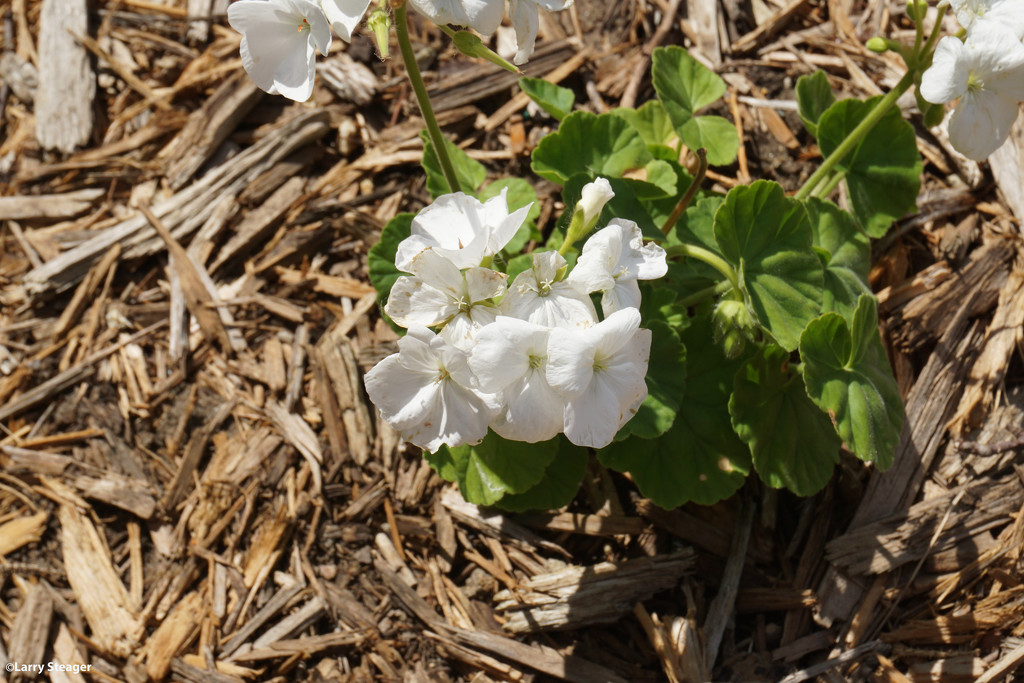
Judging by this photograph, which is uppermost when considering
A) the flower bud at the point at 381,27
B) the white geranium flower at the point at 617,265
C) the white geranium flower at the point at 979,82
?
the flower bud at the point at 381,27

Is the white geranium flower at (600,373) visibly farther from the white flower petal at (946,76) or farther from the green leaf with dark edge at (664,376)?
the white flower petal at (946,76)

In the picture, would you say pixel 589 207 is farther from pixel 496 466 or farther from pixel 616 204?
pixel 496 466

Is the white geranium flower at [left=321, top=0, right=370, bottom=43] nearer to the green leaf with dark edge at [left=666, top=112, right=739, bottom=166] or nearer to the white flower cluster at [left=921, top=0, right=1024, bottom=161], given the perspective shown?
the green leaf with dark edge at [left=666, top=112, right=739, bottom=166]

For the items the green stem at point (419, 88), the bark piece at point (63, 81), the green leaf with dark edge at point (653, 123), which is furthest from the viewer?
the bark piece at point (63, 81)

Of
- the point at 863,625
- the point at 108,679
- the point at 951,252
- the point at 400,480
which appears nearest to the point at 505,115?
the point at 400,480

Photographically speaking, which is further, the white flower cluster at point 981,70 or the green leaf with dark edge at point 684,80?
the green leaf with dark edge at point 684,80

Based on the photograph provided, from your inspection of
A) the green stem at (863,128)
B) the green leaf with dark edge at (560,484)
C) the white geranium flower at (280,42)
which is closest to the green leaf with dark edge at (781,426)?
the green leaf with dark edge at (560,484)

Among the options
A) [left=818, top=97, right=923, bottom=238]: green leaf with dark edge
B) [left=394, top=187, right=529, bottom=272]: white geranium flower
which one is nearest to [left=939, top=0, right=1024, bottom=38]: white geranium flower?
[left=818, top=97, right=923, bottom=238]: green leaf with dark edge
